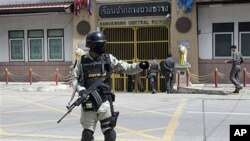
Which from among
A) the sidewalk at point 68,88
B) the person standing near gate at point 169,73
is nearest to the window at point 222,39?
the sidewalk at point 68,88

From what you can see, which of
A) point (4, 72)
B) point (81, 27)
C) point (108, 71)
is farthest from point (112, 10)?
point (108, 71)

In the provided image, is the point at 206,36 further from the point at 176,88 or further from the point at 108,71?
the point at 108,71

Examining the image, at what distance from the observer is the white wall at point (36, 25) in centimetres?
2180

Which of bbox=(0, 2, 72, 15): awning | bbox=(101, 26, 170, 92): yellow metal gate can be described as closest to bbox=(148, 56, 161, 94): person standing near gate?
bbox=(101, 26, 170, 92): yellow metal gate

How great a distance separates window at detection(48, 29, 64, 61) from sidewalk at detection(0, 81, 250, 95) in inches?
54.4

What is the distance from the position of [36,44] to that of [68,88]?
3690 mm

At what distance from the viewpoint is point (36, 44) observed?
2256 centimetres

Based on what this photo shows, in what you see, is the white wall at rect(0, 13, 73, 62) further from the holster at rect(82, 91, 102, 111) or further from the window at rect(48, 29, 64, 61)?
the holster at rect(82, 91, 102, 111)

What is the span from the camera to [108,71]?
19.2 feet

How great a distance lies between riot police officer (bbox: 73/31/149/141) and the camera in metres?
5.63

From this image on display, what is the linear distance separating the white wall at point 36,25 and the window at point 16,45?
0.22 m

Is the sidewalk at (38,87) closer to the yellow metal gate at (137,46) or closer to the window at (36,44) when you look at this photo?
the window at (36,44)

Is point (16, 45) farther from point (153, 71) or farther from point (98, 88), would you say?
point (98, 88)

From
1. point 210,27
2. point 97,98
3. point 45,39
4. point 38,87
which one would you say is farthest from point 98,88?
point 45,39
